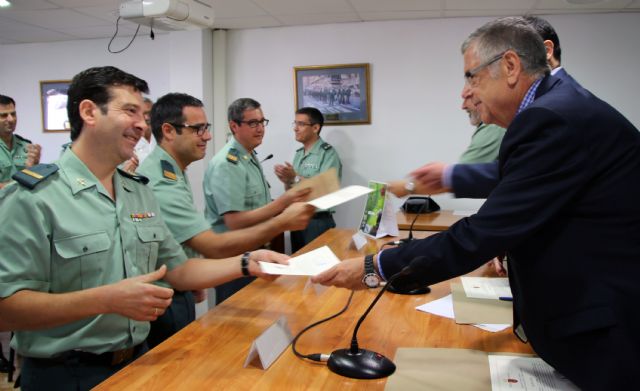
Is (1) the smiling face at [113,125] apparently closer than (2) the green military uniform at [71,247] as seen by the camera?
No

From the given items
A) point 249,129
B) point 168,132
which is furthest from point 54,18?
point 168,132

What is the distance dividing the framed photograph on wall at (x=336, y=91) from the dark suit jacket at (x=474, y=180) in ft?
11.7

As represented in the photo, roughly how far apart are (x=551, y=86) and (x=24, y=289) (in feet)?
4.70

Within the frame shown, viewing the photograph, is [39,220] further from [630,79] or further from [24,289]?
[630,79]

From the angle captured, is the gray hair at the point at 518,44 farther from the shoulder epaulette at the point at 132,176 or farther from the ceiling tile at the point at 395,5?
the ceiling tile at the point at 395,5

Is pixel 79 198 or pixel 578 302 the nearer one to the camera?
pixel 578 302

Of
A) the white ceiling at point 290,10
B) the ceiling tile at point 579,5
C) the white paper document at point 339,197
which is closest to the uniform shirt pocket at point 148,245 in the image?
the white paper document at point 339,197

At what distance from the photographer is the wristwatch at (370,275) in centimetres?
141

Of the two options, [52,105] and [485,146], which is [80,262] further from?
[52,105]

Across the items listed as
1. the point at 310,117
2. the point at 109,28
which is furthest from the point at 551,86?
the point at 109,28

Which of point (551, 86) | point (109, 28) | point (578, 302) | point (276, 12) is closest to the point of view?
point (578, 302)

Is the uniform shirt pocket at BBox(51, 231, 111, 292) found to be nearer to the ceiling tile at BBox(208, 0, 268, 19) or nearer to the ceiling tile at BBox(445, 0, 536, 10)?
the ceiling tile at BBox(208, 0, 268, 19)

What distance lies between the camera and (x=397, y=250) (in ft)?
4.48

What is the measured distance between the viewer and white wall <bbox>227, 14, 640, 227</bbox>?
484 cm
